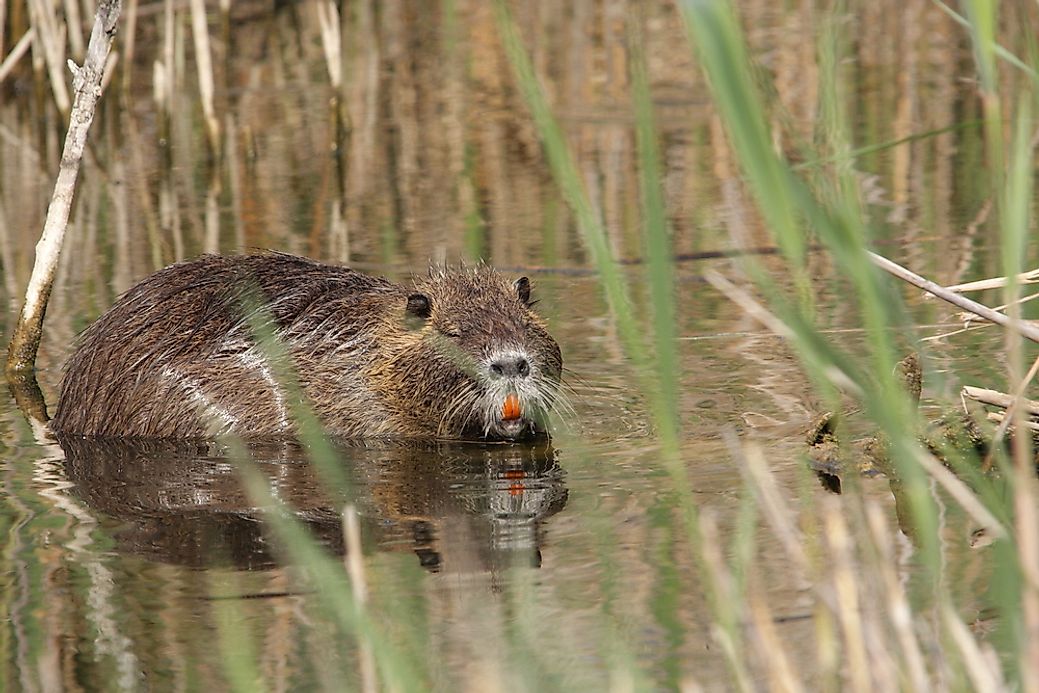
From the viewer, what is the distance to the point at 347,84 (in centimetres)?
1033

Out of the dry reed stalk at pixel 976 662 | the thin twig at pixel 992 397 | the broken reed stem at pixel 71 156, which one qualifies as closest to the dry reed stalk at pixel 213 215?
the broken reed stem at pixel 71 156

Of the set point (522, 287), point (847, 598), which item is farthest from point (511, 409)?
point (847, 598)

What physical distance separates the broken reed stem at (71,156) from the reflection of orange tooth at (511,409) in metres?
1.40

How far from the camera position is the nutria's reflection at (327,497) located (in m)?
3.49

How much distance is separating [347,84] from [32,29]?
2469 millimetres

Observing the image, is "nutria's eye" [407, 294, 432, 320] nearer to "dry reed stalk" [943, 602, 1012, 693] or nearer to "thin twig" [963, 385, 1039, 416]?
"thin twig" [963, 385, 1039, 416]

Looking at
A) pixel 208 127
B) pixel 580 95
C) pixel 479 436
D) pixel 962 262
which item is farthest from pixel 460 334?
pixel 580 95

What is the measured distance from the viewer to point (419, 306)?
4.47 metres

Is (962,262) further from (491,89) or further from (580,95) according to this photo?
(491,89)

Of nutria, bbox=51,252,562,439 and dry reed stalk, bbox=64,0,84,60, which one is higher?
dry reed stalk, bbox=64,0,84,60

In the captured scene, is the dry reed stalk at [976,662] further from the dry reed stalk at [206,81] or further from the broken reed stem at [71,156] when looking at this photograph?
the dry reed stalk at [206,81]

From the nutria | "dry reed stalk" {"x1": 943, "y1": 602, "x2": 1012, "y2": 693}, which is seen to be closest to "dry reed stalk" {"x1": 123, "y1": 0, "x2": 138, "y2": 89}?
the nutria

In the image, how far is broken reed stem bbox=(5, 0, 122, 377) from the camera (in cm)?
474

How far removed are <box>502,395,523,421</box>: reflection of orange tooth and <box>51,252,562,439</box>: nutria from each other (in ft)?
0.47
